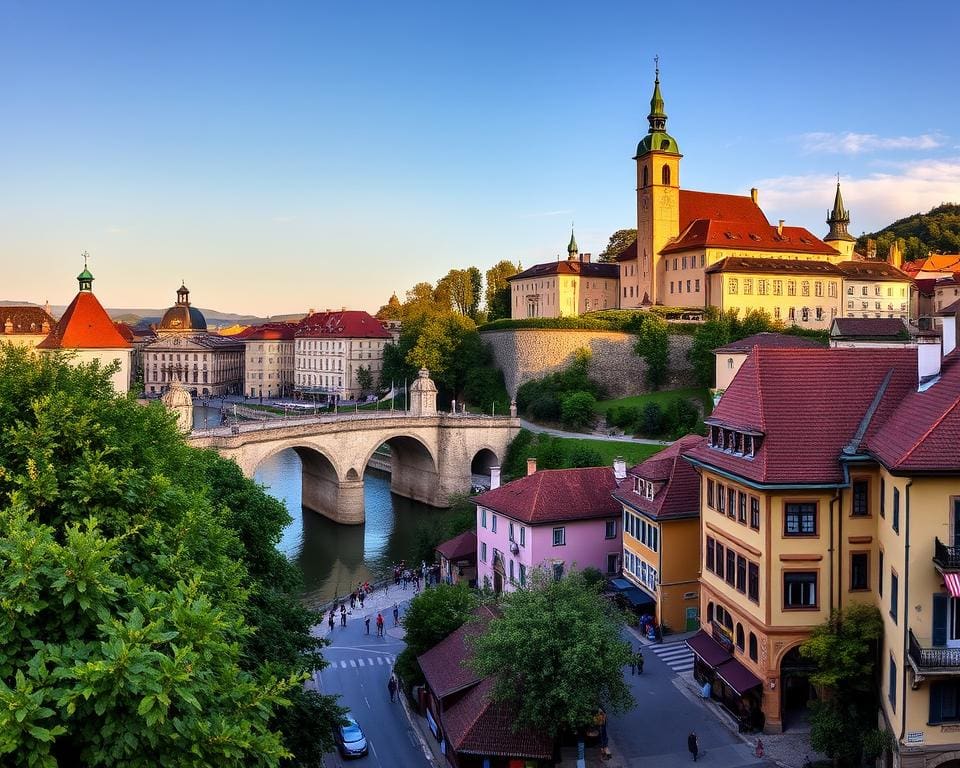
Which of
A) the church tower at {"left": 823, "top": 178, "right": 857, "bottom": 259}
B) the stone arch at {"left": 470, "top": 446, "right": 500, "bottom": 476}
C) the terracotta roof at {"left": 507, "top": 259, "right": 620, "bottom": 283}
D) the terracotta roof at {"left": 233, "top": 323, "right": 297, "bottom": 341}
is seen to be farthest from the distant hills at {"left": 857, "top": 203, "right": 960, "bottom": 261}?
the terracotta roof at {"left": 233, "top": 323, "right": 297, "bottom": 341}

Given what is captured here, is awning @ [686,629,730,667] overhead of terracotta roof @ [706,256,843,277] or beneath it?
beneath

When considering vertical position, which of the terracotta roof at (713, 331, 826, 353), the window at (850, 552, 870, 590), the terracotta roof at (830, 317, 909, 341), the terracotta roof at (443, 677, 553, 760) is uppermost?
the terracotta roof at (830, 317, 909, 341)

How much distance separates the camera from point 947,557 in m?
18.5

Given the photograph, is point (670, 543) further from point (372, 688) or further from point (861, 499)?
point (372, 688)

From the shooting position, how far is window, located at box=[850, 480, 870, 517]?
22812mm

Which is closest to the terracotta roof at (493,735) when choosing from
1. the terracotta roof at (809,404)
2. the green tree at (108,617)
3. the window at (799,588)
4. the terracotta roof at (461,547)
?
the green tree at (108,617)

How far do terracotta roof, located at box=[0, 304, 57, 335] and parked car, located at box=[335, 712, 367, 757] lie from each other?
93.8 meters

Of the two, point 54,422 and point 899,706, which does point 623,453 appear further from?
point 54,422

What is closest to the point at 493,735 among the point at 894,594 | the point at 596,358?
the point at 894,594

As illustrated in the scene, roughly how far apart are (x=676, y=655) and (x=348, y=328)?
3573 inches

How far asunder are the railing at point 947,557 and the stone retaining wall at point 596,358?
203ft

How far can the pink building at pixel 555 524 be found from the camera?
1444 inches

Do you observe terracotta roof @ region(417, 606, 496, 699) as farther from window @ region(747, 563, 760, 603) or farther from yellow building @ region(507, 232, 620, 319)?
yellow building @ region(507, 232, 620, 319)

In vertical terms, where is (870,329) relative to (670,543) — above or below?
above
